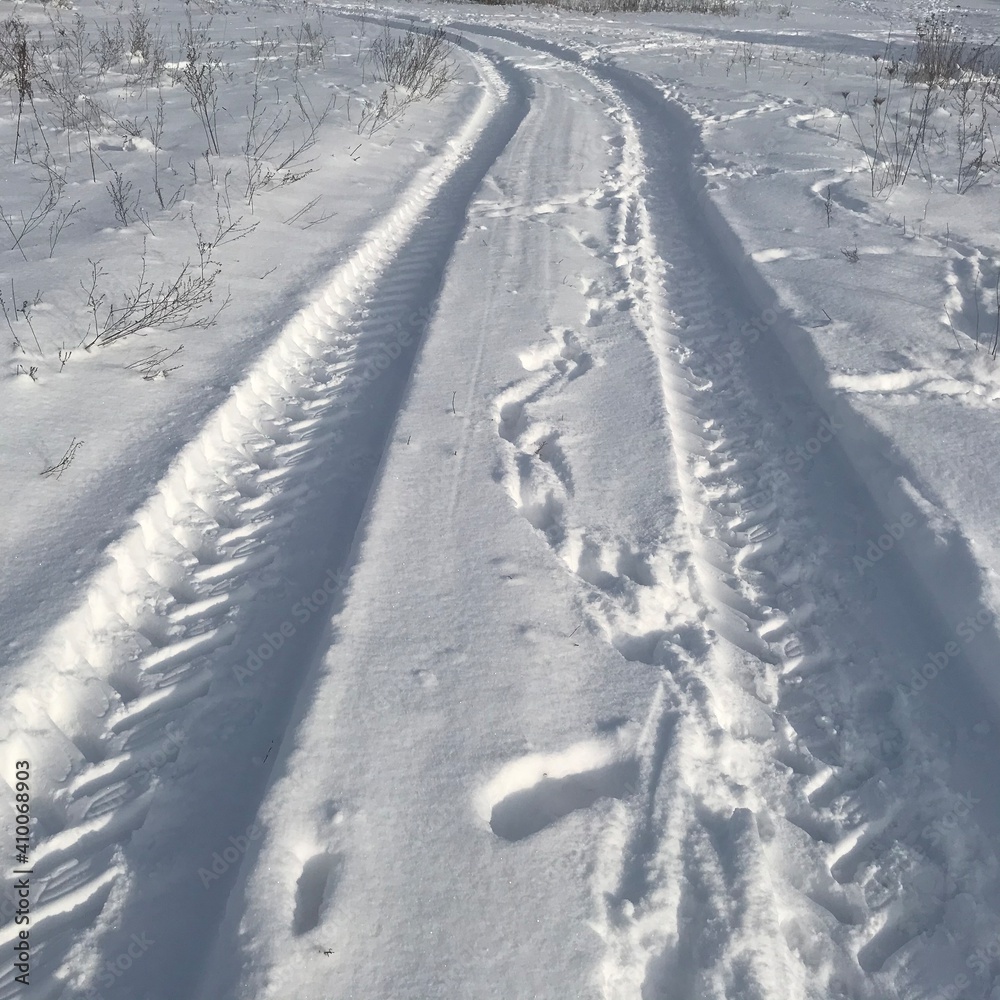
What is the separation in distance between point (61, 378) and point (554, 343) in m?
2.51

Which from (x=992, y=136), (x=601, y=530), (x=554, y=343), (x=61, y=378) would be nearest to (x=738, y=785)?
(x=601, y=530)

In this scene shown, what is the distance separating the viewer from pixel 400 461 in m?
3.33
